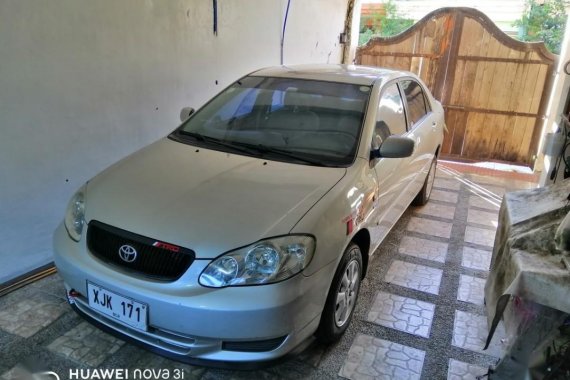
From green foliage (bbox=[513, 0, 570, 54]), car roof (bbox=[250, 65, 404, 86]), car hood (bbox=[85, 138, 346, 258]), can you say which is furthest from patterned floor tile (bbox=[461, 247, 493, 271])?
green foliage (bbox=[513, 0, 570, 54])

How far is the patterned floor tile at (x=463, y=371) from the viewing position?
206 cm

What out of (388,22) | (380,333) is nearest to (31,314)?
(380,333)

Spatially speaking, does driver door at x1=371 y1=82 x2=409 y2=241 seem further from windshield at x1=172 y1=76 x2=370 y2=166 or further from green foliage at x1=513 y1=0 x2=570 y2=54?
green foliage at x1=513 y1=0 x2=570 y2=54

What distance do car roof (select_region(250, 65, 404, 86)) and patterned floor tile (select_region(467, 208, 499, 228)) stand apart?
169 centimetres

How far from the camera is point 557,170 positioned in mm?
3529

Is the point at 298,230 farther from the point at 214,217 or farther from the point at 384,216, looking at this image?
the point at 384,216

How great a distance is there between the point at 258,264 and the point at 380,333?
1.02 metres

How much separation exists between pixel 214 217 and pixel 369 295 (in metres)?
1.32

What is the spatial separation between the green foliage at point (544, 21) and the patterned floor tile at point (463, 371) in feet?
26.4

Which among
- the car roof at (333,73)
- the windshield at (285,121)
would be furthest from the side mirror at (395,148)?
the car roof at (333,73)

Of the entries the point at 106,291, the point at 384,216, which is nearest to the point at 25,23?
the point at 106,291

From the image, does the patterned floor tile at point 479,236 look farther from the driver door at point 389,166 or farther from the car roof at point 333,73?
the car roof at point 333,73

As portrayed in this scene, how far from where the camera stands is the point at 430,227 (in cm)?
382

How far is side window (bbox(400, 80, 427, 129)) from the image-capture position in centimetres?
329
